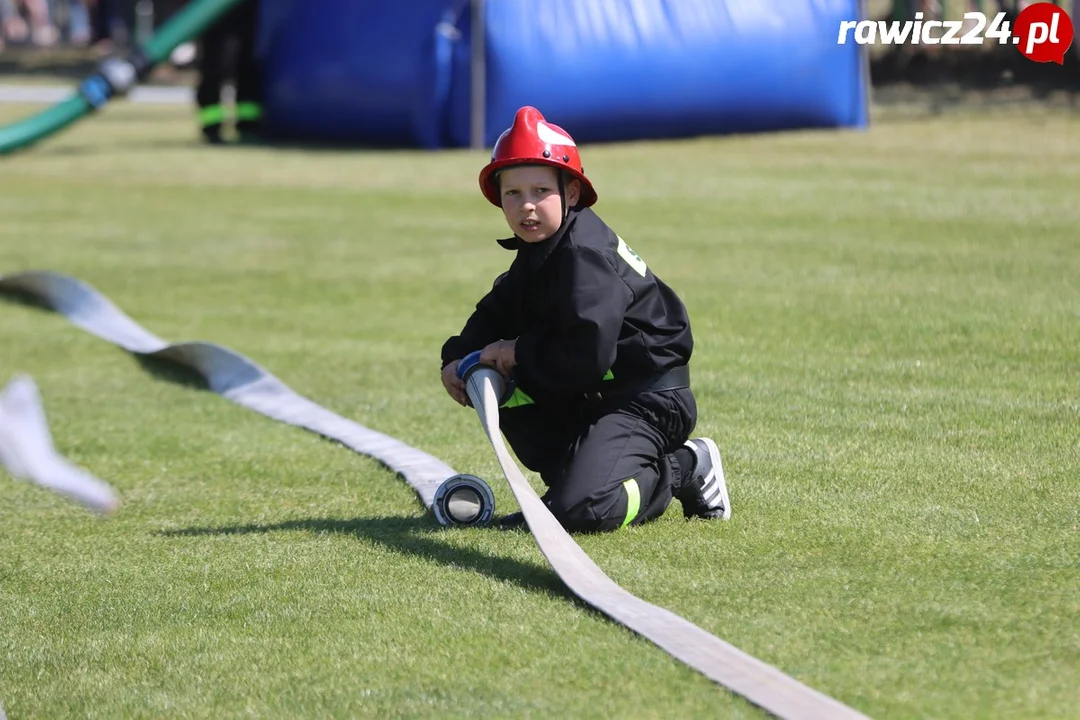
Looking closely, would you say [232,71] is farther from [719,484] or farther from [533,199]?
[719,484]

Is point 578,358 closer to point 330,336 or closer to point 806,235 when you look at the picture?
point 330,336

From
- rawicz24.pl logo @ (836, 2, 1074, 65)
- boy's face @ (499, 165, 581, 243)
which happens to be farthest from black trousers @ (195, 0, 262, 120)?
boy's face @ (499, 165, 581, 243)

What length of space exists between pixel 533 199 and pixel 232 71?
15.4 metres

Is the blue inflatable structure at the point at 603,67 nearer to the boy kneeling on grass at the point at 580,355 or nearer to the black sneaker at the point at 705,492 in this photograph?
the boy kneeling on grass at the point at 580,355

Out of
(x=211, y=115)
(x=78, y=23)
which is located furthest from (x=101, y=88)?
(x=78, y=23)

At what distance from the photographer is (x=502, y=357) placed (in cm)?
446

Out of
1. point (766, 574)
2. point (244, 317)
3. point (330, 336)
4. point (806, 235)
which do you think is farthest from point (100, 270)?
point (766, 574)

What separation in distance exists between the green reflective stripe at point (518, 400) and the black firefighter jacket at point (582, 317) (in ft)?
0.07

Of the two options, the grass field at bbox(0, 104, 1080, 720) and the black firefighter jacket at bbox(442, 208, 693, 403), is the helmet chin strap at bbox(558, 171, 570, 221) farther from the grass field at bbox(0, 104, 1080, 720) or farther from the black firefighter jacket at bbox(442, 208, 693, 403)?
the grass field at bbox(0, 104, 1080, 720)

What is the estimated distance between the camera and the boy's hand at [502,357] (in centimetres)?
445

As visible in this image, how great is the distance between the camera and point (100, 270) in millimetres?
10258

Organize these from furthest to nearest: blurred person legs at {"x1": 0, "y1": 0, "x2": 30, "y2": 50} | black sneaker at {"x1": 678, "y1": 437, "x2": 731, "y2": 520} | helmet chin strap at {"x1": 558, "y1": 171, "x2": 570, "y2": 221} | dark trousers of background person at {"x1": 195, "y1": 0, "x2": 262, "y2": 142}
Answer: blurred person legs at {"x1": 0, "y1": 0, "x2": 30, "y2": 50}
dark trousers of background person at {"x1": 195, "y1": 0, "x2": 262, "y2": 142}
black sneaker at {"x1": 678, "y1": 437, "x2": 731, "y2": 520}
helmet chin strap at {"x1": 558, "y1": 171, "x2": 570, "y2": 221}

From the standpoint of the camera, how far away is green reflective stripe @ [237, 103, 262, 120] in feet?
62.4

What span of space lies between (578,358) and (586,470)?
1.04 ft
